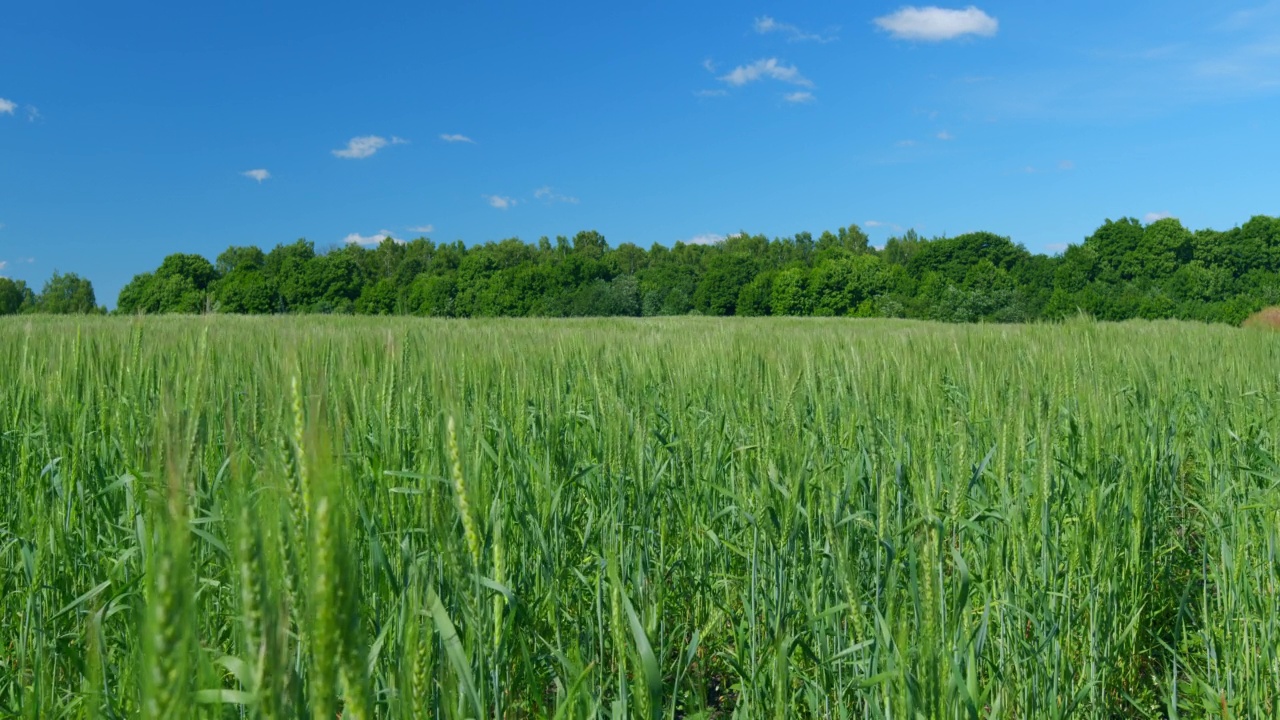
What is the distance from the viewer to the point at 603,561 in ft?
3.97

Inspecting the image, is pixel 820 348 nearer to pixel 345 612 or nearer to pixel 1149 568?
pixel 1149 568

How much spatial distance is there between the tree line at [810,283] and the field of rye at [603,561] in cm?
2933

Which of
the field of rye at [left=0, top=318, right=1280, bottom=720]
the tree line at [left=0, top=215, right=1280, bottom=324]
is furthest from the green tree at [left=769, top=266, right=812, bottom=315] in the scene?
the field of rye at [left=0, top=318, right=1280, bottom=720]

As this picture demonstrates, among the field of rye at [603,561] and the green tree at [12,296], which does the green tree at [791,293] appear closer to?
the green tree at [12,296]

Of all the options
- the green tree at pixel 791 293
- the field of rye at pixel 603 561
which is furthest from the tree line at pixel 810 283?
the field of rye at pixel 603 561

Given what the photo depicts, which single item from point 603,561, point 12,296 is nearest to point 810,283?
point 603,561

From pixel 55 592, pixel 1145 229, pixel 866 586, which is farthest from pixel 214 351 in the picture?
pixel 1145 229

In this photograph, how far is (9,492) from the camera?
1.86 meters

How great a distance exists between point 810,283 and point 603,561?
42.6 meters

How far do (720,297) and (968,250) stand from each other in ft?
45.3

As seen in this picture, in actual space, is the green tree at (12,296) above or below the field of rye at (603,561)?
above

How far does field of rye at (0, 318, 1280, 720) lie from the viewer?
48 centimetres

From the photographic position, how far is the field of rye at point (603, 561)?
1.59 ft

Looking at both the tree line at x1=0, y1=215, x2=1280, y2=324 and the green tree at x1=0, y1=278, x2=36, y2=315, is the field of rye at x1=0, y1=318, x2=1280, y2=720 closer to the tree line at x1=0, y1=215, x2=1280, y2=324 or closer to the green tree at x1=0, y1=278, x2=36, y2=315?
the tree line at x1=0, y1=215, x2=1280, y2=324
